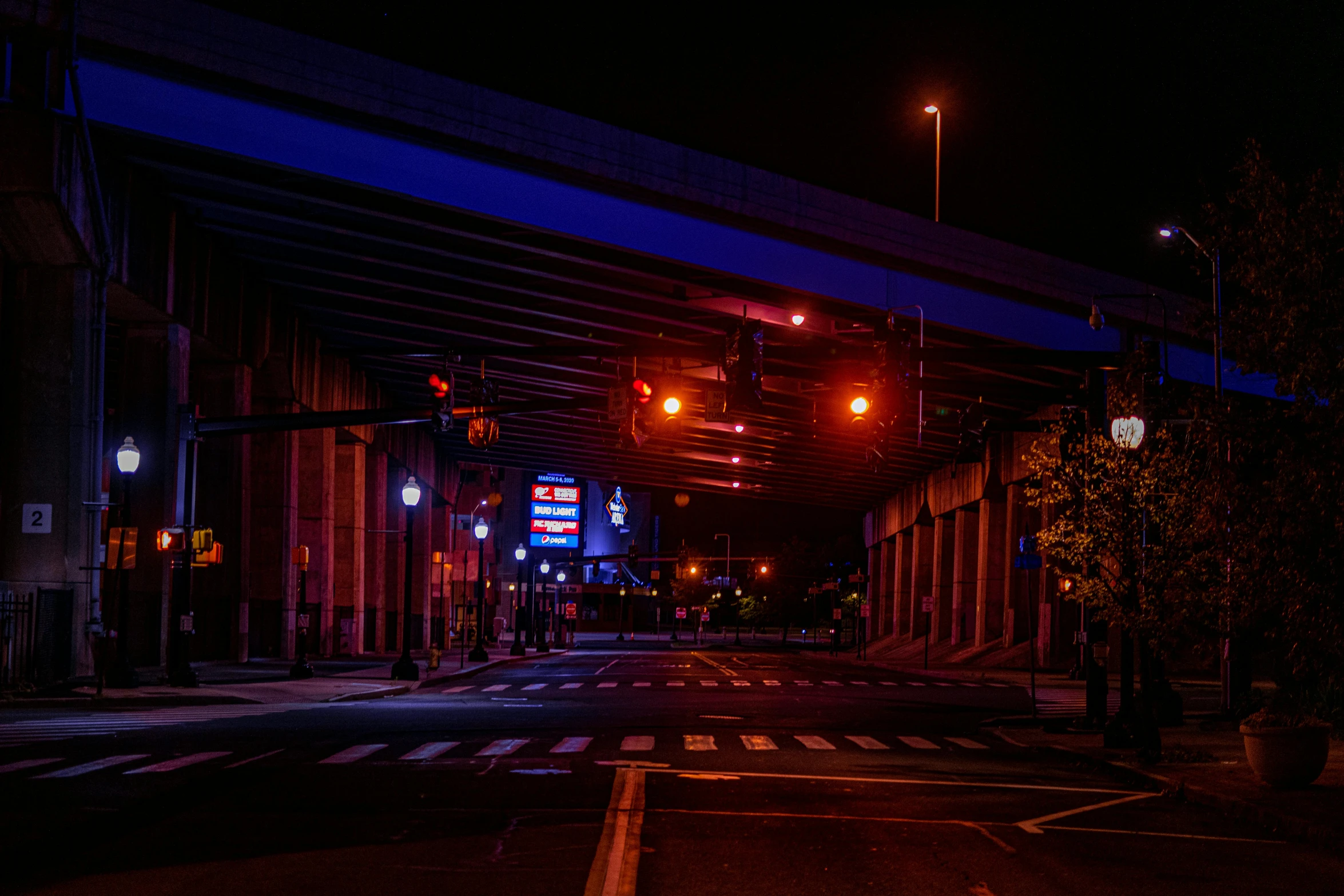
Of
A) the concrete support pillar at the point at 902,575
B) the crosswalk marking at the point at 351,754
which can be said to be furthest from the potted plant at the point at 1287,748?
the concrete support pillar at the point at 902,575

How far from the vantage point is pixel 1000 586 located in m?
62.4

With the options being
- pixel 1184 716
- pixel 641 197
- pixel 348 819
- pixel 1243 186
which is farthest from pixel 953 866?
pixel 641 197

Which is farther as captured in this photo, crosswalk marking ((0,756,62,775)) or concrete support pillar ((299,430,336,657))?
concrete support pillar ((299,430,336,657))

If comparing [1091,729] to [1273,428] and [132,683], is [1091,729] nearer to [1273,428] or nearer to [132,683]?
[1273,428]

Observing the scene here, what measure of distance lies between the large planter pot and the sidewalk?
20.4m

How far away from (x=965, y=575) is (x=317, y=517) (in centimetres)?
3141

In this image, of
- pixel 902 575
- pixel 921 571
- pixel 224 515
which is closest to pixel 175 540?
pixel 224 515

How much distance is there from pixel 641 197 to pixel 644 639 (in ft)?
307

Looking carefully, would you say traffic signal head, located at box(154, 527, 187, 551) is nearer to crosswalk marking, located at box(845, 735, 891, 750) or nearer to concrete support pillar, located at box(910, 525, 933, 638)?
crosswalk marking, located at box(845, 735, 891, 750)

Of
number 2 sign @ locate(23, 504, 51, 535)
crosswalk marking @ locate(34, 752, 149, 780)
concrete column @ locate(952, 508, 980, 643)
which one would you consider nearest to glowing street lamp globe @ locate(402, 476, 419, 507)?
number 2 sign @ locate(23, 504, 51, 535)

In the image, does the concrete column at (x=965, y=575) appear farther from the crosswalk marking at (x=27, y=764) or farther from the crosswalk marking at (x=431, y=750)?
the crosswalk marking at (x=27, y=764)

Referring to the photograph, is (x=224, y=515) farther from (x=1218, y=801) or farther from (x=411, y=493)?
(x=1218, y=801)

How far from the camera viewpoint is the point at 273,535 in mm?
48625

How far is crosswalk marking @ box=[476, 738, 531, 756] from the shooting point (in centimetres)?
1786
